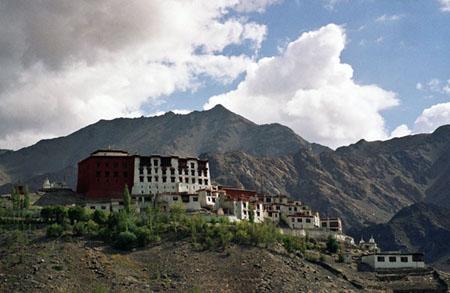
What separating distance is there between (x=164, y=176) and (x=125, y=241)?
3197 centimetres

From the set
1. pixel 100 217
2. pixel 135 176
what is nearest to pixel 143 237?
pixel 100 217

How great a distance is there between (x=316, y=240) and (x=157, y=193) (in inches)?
1361

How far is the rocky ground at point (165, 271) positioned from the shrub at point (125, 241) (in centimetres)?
183

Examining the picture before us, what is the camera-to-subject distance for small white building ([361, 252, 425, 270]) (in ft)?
470

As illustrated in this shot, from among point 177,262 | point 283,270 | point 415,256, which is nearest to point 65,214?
point 177,262

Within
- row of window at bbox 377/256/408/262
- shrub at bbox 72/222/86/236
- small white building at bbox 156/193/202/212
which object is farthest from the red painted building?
row of window at bbox 377/256/408/262

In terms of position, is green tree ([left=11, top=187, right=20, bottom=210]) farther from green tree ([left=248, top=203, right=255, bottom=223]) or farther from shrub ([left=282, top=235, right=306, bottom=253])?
shrub ([left=282, top=235, right=306, bottom=253])

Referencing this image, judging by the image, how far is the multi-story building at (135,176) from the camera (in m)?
158

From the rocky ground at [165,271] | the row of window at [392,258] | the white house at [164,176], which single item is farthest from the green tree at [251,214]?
the row of window at [392,258]

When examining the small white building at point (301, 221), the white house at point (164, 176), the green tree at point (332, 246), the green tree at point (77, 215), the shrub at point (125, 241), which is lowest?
the green tree at point (332, 246)

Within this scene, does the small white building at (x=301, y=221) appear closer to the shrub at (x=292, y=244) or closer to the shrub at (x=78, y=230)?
the shrub at (x=292, y=244)

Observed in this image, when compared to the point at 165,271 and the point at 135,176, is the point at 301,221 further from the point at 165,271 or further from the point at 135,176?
the point at 165,271

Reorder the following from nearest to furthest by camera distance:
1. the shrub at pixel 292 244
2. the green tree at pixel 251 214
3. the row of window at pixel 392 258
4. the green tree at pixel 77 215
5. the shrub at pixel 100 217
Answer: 1. the green tree at pixel 77 215
2. the shrub at pixel 100 217
3. the shrub at pixel 292 244
4. the row of window at pixel 392 258
5. the green tree at pixel 251 214

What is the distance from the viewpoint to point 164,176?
523 feet
